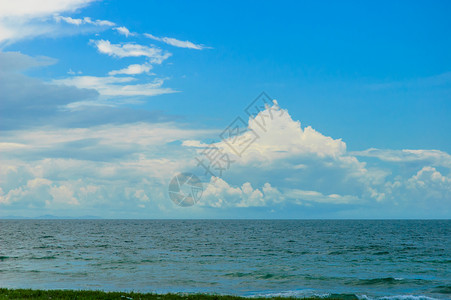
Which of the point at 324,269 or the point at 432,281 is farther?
the point at 324,269

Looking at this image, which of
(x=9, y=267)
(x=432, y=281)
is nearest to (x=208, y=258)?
(x=9, y=267)

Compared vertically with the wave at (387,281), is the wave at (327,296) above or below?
above

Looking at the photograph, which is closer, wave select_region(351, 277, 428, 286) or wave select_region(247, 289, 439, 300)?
wave select_region(247, 289, 439, 300)

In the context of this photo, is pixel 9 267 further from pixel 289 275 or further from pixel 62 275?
pixel 289 275

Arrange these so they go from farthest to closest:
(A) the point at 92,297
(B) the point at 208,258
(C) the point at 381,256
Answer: (C) the point at 381,256 < (B) the point at 208,258 < (A) the point at 92,297

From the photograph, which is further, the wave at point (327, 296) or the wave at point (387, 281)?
the wave at point (387, 281)

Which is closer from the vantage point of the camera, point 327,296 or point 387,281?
point 327,296

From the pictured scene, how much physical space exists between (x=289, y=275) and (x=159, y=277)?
11630mm

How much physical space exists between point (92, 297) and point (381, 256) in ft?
135

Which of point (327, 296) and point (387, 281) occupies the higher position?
point (327, 296)

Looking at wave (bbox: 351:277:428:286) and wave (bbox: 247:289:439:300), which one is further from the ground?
wave (bbox: 247:289:439:300)

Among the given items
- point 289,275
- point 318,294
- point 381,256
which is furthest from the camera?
point 381,256

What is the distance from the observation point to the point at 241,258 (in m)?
48.3

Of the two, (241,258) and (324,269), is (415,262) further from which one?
(241,258)
